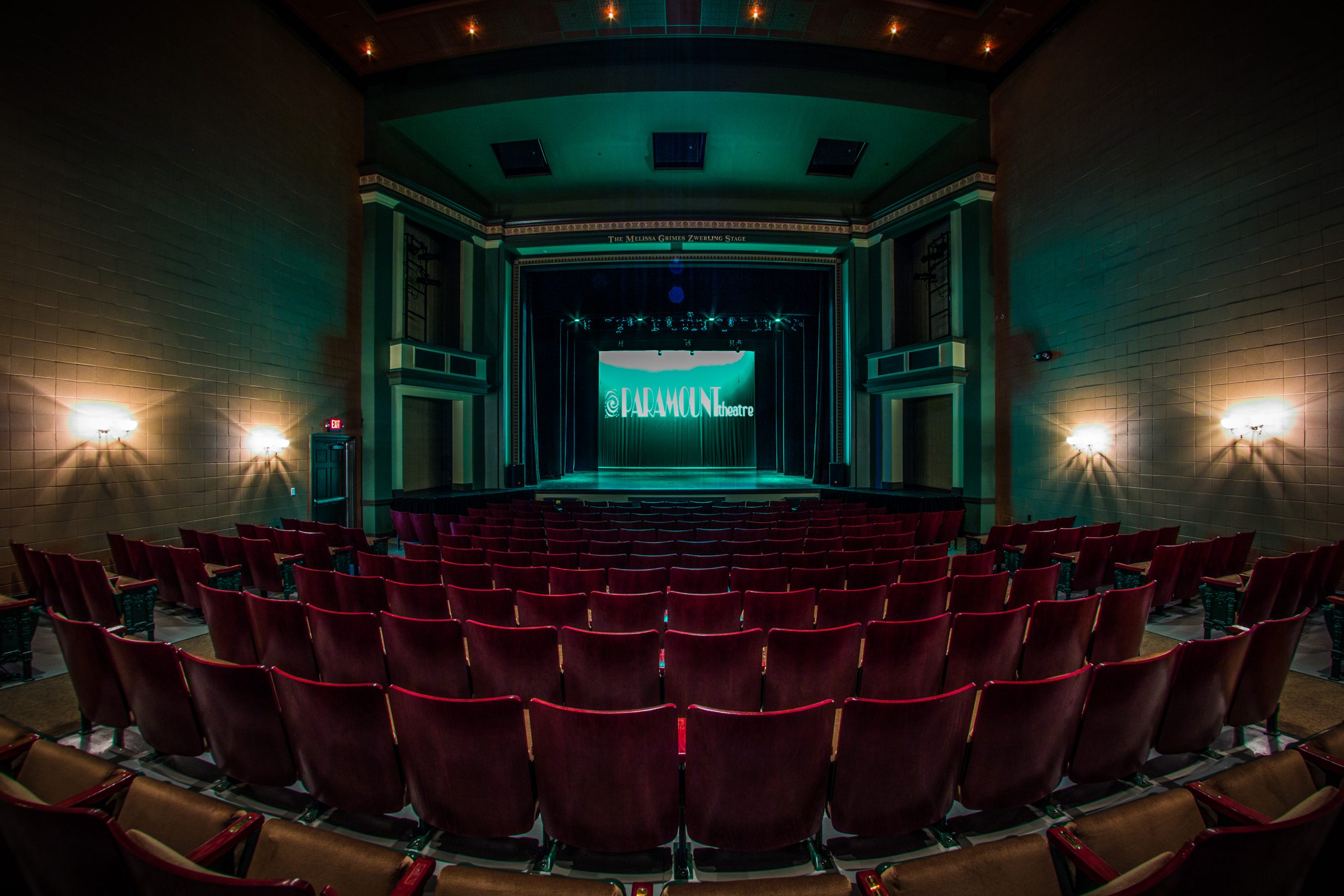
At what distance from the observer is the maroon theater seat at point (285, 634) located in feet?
9.62

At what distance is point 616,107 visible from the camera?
10.4 m

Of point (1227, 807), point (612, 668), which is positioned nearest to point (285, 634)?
point (612, 668)

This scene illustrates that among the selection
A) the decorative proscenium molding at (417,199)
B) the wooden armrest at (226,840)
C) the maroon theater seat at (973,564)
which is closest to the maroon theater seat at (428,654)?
the wooden armrest at (226,840)

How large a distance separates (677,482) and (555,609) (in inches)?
487

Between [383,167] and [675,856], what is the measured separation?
518 inches

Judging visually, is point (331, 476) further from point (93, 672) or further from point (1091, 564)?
point (1091, 564)

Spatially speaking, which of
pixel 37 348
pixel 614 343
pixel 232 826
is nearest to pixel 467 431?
pixel 614 343

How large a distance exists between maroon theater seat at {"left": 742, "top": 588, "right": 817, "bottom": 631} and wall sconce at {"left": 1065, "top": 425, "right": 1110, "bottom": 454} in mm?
8126

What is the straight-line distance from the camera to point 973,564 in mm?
4508

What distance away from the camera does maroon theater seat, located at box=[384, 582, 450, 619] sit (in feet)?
11.1

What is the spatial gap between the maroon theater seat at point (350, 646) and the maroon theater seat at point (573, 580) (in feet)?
4.24

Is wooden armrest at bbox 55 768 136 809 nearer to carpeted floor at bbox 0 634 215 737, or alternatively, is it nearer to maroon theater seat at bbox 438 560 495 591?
carpeted floor at bbox 0 634 215 737

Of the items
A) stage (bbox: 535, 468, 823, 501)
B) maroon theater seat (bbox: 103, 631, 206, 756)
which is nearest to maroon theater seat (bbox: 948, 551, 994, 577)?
maroon theater seat (bbox: 103, 631, 206, 756)

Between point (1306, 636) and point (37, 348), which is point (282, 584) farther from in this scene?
point (1306, 636)
